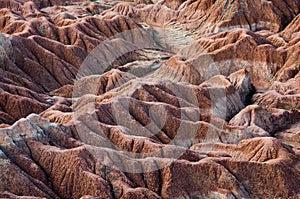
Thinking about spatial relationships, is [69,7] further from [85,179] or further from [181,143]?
[85,179]

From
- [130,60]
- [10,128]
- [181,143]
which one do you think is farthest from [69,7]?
[10,128]

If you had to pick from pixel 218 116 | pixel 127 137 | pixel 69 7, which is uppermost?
pixel 127 137

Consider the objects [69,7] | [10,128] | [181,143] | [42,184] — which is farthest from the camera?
[69,7]

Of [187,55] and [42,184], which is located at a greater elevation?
[42,184]

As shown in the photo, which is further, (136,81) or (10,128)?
(136,81)

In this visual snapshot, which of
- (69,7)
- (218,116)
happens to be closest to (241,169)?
(218,116)

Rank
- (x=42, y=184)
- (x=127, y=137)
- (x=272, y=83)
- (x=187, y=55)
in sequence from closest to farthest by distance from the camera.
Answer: (x=42, y=184) → (x=127, y=137) → (x=272, y=83) → (x=187, y=55)
